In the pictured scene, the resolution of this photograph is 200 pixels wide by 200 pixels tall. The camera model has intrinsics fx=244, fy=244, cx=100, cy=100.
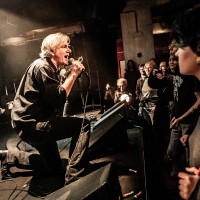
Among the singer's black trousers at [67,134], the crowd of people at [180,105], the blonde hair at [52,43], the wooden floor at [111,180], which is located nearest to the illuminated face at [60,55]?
the blonde hair at [52,43]

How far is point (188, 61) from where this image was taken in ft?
4.76

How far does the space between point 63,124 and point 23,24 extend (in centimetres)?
1042

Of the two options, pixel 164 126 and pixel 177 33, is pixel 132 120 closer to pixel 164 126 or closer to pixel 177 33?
pixel 164 126

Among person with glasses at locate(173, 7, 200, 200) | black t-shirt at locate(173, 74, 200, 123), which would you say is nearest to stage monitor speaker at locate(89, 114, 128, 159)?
black t-shirt at locate(173, 74, 200, 123)

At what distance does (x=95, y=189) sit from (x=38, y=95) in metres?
1.63

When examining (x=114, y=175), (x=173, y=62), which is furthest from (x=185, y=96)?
(x=114, y=175)

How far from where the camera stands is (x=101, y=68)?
1270 centimetres

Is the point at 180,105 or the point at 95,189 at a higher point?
the point at 180,105

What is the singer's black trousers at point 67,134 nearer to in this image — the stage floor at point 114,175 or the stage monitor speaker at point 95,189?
the stage floor at point 114,175

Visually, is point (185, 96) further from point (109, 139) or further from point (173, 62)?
point (109, 139)

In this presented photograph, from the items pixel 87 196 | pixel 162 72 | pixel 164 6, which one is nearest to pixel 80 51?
pixel 164 6

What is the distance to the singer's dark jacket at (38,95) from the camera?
3070mm

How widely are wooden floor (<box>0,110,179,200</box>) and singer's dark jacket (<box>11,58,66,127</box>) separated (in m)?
0.98

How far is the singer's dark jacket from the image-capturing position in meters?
3.07
